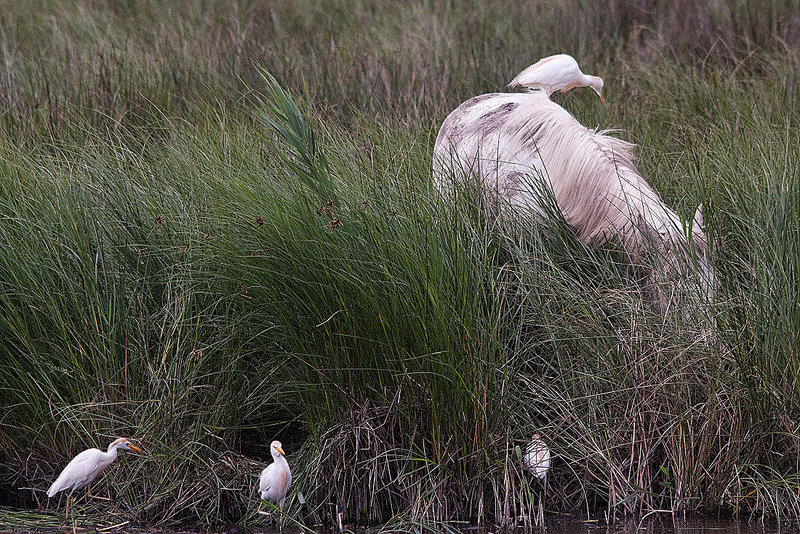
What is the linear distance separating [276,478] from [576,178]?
1894 mm

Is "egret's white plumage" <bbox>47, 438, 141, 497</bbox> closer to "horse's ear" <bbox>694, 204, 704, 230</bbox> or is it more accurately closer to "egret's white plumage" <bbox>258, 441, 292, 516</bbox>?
"egret's white plumage" <bbox>258, 441, 292, 516</bbox>

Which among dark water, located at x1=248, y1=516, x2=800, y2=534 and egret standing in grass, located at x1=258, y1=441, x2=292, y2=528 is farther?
dark water, located at x1=248, y1=516, x2=800, y2=534

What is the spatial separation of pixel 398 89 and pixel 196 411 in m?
3.52

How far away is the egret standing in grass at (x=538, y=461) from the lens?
11.5 ft

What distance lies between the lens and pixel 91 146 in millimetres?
5020

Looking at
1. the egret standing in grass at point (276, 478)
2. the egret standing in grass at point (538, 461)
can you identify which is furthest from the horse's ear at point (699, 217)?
the egret standing in grass at point (276, 478)

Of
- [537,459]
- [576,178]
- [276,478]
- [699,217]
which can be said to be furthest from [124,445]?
[699,217]

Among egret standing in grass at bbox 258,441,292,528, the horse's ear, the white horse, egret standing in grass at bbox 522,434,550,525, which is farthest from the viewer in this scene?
the horse's ear

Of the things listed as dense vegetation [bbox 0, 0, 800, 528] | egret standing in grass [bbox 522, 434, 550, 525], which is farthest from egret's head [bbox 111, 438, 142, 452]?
egret standing in grass [bbox 522, 434, 550, 525]

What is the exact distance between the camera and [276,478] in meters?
3.26

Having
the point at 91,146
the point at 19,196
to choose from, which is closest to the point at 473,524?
the point at 19,196

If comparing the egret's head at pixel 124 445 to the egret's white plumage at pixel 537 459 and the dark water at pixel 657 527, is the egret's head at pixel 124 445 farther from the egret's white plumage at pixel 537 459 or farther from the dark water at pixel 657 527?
the egret's white plumage at pixel 537 459

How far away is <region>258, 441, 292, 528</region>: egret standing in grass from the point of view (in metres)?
3.26

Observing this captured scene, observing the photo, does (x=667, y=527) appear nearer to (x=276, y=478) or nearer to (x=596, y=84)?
(x=276, y=478)
